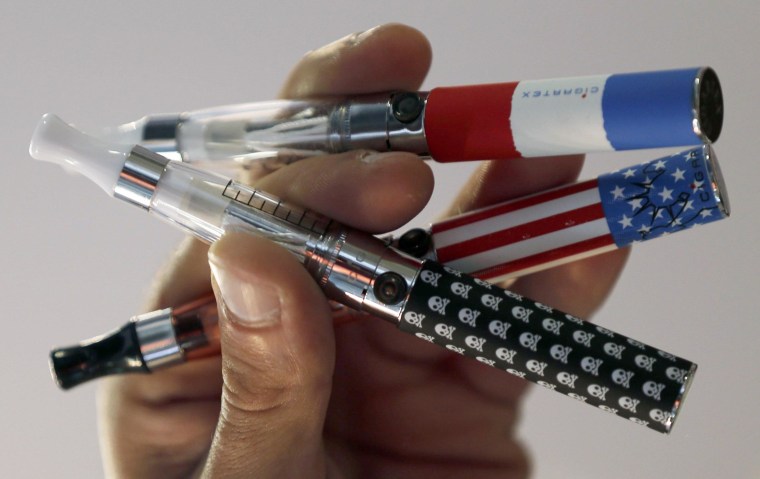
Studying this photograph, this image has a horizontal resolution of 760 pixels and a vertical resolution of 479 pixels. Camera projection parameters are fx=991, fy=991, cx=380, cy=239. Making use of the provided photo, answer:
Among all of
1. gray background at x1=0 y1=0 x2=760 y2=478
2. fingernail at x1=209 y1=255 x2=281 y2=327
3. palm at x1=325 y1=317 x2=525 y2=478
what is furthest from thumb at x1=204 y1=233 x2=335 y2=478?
gray background at x1=0 y1=0 x2=760 y2=478

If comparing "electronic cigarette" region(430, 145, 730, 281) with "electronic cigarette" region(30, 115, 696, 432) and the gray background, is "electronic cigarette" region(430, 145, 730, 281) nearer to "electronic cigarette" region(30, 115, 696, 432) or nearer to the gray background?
"electronic cigarette" region(30, 115, 696, 432)

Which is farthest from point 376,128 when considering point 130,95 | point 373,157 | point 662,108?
point 130,95

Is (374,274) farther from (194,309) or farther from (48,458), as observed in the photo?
(48,458)

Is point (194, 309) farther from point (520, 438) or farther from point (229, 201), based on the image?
point (520, 438)

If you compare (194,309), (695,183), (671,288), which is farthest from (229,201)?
(671,288)

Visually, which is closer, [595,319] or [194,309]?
[194,309]

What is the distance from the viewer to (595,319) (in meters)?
0.59

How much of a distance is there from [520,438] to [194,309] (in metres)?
0.21

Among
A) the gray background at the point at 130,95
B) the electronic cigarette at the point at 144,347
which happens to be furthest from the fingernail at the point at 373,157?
the gray background at the point at 130,95

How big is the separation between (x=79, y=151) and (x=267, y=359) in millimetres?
122

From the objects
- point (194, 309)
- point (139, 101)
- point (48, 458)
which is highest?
point (139, 101)

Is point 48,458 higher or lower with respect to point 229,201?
lower

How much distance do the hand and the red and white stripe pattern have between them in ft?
0.11

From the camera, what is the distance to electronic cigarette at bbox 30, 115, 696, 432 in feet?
1.23
